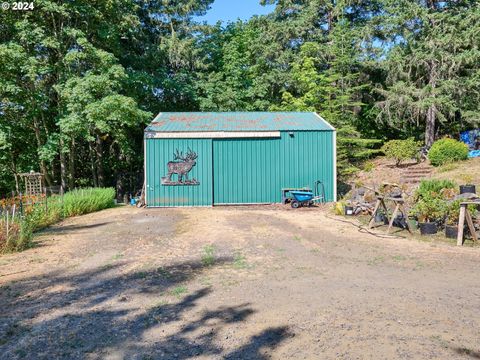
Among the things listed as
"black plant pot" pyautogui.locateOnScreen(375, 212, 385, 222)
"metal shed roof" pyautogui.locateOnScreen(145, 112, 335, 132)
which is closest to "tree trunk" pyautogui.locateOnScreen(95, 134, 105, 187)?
"metal shed roof" pyautogui.locateOnScreen(145, 112, 335, 132)

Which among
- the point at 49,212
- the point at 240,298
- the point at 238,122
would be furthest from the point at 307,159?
the point at 240,298

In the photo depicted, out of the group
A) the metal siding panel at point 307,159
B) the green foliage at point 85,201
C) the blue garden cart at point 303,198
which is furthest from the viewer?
the metal siding panel at point 307,159

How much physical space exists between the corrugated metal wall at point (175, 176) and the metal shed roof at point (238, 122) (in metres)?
0.54

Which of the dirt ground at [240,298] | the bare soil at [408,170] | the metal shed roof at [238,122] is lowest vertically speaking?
the dirt ground at [240,298]

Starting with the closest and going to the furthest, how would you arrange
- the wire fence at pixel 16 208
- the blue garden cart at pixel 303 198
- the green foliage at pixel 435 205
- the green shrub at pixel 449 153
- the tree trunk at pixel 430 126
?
the wire fence at pixel 16 208 < the green foliage at pixel 435 205 < the blue garden cart at pixel 303 198 < the green shrub at pixel 449 153 < the tree trunk at pixel 430 126

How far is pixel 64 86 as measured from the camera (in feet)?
51.2

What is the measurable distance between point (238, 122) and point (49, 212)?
25.3ft

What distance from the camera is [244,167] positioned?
46.6 feet

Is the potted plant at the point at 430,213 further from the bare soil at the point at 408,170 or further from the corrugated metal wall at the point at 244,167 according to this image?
the corrugated metal wall at the point at 244,167

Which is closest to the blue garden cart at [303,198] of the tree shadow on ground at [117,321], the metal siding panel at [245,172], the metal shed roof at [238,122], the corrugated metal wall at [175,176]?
the metal siding panel at [245,172]

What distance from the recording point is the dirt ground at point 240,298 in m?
3.24

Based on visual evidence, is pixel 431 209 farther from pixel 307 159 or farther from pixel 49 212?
pixel 49 212

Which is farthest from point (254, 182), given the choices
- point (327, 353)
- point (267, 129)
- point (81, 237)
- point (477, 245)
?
point (327, 353)

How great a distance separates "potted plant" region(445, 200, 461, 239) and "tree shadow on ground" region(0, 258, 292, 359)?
5.42 meters
